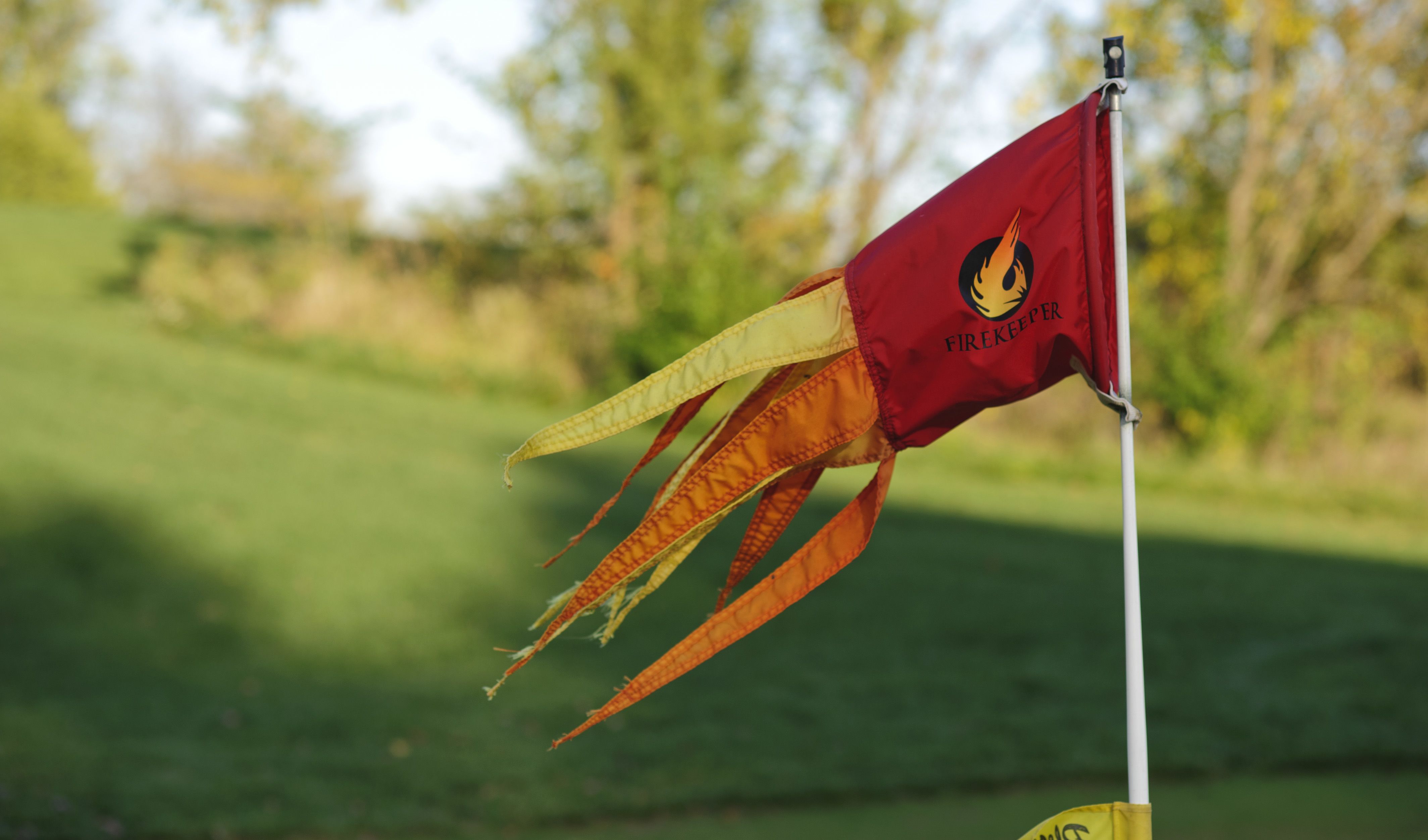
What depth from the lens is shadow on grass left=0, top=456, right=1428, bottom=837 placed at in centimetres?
441

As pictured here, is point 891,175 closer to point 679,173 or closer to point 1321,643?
point 679,173

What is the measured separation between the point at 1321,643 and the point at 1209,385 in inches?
323

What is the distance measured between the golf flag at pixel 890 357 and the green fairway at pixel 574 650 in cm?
265

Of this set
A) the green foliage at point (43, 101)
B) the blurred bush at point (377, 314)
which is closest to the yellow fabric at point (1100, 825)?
the blurred bush at point (377, 314)

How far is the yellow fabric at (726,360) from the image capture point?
5.73 ft

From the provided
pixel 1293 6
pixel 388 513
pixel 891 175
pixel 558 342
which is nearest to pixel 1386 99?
pixel 1293 6

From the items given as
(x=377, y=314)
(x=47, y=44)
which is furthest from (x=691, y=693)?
(x=47, y=44)

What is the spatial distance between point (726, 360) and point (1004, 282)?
0.44 meters

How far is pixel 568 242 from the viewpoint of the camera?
60.3 feet

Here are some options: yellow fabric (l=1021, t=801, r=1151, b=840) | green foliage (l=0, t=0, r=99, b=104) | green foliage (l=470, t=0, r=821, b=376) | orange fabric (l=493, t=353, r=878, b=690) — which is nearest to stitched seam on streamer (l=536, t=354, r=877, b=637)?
orange fabric (l=493, t=353, r=878, b=690)

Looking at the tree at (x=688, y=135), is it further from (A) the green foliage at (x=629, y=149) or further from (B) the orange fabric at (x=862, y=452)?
(B) the orange fabric at (x=862, y=452)

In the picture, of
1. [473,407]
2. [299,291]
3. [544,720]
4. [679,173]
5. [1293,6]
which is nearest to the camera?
[544,720]

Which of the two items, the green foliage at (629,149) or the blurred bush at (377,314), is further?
the green foliage at (629,149)

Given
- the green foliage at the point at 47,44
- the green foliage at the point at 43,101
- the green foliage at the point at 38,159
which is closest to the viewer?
the green foliage at the point at 38,159
